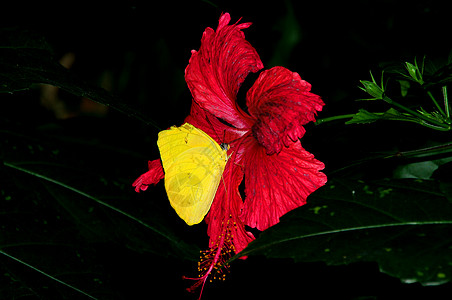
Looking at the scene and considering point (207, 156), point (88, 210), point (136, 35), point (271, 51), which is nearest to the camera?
point (207, 156)

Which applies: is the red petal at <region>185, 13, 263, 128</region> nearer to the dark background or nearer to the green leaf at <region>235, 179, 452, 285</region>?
the dark background

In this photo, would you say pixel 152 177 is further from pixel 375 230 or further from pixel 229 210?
pixel 375 230

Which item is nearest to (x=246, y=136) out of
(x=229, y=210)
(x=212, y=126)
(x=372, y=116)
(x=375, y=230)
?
(x=212, y=126)

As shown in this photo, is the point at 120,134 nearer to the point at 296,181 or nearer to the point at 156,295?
the point at 156,295

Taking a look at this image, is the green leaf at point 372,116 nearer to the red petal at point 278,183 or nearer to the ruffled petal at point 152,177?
the red petal at point 278,183

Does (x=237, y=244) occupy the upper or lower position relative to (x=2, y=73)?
lower

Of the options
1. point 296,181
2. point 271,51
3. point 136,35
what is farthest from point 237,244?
point 271,51

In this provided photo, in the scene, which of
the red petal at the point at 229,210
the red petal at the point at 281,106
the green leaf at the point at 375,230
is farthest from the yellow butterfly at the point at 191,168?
the green leaf at the point at 375,230

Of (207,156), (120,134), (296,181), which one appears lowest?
(296,181)

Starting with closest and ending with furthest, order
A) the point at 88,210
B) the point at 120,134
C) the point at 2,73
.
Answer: the point at 2,73, the point at 88,210, the point at 120,134
